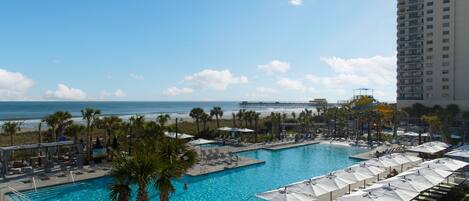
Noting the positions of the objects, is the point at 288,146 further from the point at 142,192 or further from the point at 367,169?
the point at 142,192

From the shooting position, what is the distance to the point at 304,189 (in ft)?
57.7

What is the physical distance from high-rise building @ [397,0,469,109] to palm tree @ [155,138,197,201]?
66839 millimetres

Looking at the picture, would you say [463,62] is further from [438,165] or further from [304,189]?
[304,189]

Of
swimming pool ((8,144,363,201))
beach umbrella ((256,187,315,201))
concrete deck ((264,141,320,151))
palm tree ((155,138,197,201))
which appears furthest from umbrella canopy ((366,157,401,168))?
concrete deck ((264,141,320,151))

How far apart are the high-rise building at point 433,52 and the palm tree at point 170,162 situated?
219 ft

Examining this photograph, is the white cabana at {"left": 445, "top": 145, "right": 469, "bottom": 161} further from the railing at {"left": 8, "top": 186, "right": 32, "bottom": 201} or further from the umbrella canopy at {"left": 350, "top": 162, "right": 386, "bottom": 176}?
the railing at {"left": 8, "top": 186, "right": 32, "bottom": 201}

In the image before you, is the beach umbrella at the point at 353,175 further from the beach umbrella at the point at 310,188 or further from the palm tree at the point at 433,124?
the palm tree at the point at 433,124

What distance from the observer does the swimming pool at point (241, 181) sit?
23.1 metres

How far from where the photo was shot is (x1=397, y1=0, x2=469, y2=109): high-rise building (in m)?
73.2

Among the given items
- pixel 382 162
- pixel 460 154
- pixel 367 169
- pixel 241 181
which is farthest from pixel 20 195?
pixel 460 154

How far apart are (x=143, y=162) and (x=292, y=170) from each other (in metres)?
21.4

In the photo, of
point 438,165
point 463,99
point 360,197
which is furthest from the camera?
point 463,99

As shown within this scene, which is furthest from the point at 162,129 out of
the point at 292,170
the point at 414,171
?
the point at 414,171

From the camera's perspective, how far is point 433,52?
251 ft
